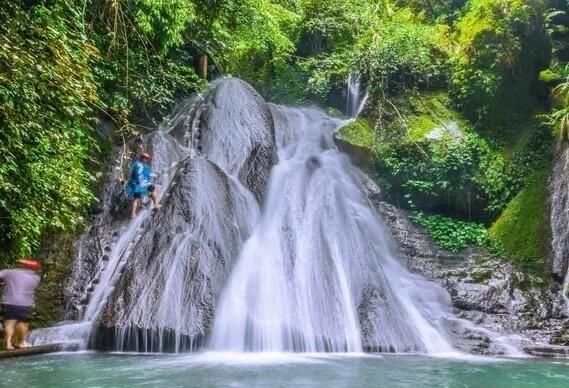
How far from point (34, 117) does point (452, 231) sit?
379 inches

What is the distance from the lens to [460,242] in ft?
40.4

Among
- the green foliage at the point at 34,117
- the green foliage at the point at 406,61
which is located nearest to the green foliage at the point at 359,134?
the green foliage at the point at 406,61

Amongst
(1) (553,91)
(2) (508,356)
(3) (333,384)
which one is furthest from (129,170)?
(1) (553,91)

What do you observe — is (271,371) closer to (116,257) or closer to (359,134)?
(116,257)

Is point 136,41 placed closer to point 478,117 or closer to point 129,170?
point 129,170

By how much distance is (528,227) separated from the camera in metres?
11.9

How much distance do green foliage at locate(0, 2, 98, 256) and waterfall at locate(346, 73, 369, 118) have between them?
10497 millimetres

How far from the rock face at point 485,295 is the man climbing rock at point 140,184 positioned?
19.0ft

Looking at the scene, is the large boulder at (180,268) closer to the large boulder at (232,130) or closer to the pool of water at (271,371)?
the pool of water at (271,371)

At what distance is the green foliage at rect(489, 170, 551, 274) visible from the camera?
11.4 meters

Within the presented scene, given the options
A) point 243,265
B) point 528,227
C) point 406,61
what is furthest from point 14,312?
point 406,61

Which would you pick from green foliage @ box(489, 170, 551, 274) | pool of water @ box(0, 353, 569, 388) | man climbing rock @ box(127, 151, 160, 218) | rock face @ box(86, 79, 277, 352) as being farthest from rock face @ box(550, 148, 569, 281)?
man climbing rock @ box(127, 151, 160, 218)

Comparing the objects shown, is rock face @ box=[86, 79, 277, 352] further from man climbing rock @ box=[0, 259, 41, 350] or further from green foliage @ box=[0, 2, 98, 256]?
green foliage @ box=[0, 2, 98, 256]

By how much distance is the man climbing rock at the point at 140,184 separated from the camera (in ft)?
→ 35.1
